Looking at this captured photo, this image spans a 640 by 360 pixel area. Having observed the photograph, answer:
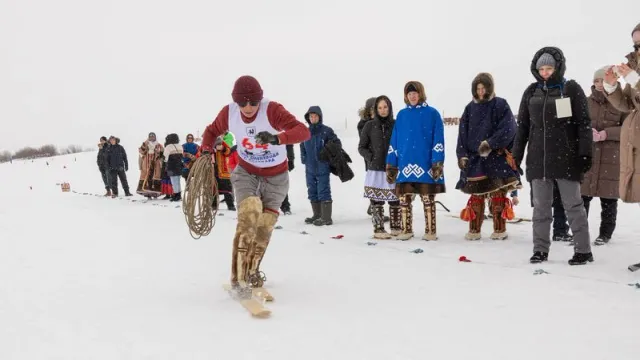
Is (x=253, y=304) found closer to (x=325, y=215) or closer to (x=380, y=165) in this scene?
(x=380, y=165)

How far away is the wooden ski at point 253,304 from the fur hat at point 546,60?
330 cm

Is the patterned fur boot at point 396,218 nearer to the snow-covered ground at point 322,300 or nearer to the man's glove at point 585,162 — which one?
the snow-covered ground at point 322,300

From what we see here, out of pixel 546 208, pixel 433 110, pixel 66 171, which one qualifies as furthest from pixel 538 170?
pixel 66 171

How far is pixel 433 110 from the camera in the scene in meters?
6.62

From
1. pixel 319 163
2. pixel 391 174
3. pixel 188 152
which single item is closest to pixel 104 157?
pixel 188 152

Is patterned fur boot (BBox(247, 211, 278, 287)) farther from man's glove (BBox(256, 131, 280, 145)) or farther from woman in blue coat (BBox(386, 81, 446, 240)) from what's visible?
woman in blue coat (BBox(386, 81, 446, 240))

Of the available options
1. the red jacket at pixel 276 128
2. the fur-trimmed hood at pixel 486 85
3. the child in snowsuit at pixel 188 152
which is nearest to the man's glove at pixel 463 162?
the fur-trimmed hood at pixel 486 85

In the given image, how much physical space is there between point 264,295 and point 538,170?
2855 mm

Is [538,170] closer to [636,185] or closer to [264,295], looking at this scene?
[636,185]

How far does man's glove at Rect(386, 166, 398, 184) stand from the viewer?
22.6 ft

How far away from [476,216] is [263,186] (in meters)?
3.38

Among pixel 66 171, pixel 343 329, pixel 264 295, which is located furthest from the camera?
pixel 66 171

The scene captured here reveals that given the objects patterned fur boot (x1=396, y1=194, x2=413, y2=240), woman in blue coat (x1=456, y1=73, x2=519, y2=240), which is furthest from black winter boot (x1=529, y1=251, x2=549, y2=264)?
patterned fur boot (x1=396, y1=194, x2=413, y2=240)

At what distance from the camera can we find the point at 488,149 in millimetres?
6238
